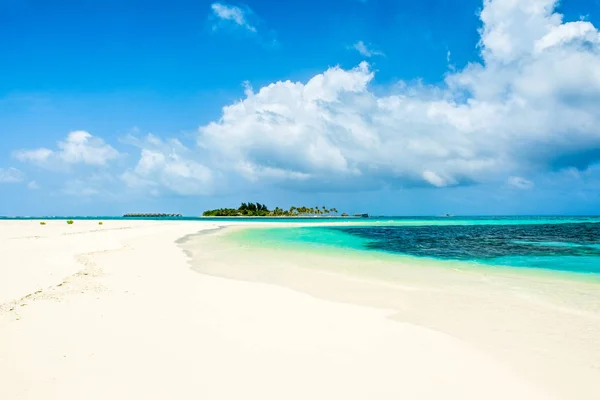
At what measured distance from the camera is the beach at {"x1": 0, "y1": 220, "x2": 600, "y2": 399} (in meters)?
4.98

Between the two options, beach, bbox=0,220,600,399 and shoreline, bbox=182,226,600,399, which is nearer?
beach, bbox=0,220,600,399

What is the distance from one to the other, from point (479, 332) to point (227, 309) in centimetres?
563

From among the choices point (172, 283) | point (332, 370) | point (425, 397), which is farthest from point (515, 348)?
point (172, 283)

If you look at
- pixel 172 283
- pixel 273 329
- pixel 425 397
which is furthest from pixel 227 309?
pixel 425 397

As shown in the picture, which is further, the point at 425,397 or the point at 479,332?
the point at 479,332

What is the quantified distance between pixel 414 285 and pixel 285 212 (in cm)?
18716

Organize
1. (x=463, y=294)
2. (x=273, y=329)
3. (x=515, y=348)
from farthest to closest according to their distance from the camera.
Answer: (x=463, y=294), (x=273, y=329), (x=515, y=348)

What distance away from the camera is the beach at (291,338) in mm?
4980

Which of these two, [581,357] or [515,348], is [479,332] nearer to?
[515,348]

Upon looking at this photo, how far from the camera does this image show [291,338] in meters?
6.84

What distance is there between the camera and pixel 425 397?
15.6 ft

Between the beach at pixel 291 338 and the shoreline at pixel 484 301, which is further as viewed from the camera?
the shoreline at pixel 484 301

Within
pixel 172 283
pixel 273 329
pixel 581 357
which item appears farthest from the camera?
pixel 172 283

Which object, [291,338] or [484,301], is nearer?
[291,338]
